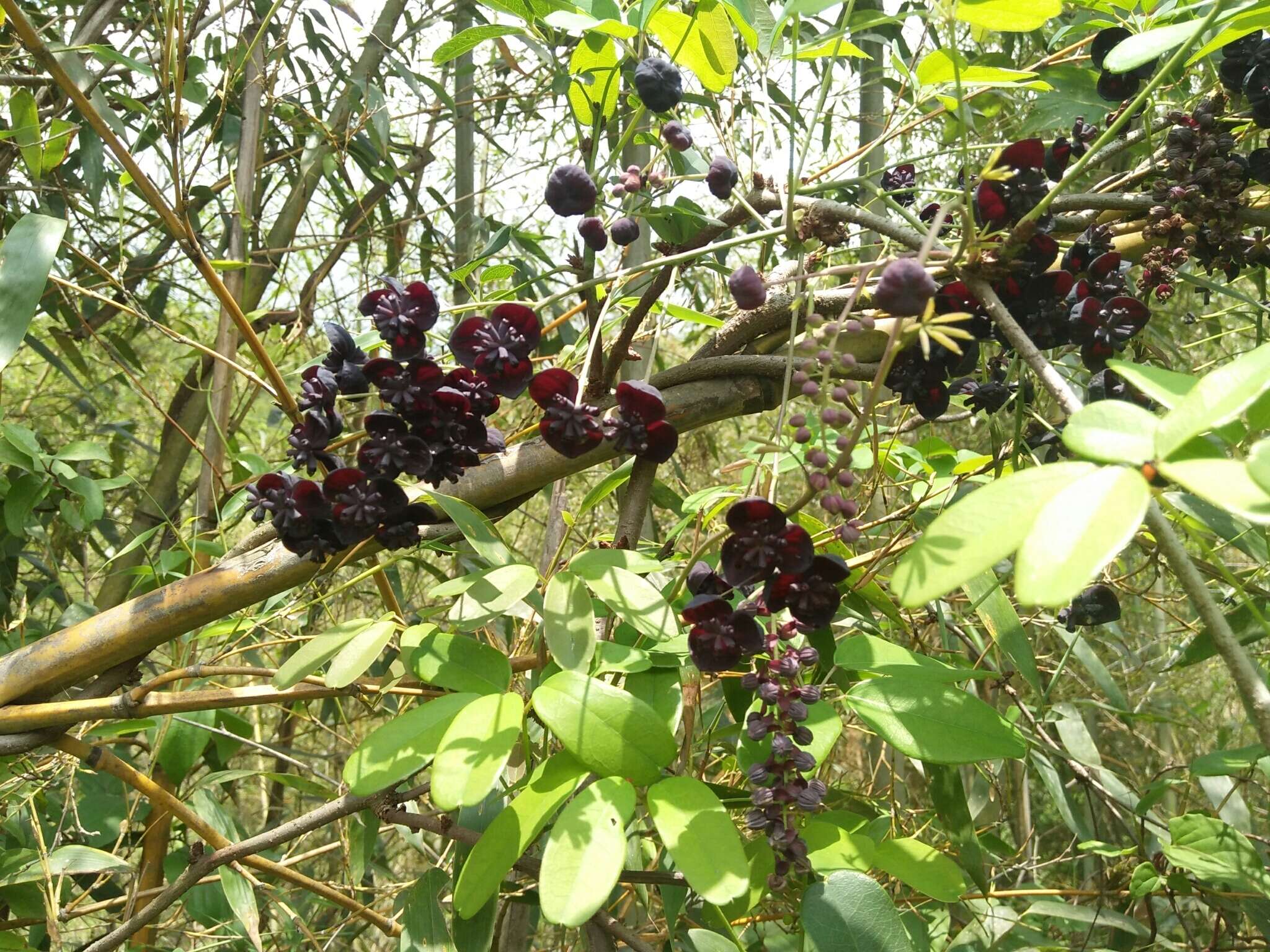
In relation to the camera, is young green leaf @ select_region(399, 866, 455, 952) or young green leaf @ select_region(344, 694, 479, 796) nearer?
young green leaf @ select_region(344, 694, 479, 796)

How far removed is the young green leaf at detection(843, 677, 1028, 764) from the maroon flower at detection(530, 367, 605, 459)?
0.20 metres

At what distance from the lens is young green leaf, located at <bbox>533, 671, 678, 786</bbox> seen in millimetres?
467

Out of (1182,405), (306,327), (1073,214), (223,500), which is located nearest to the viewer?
(1182,405)

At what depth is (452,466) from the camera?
52 cm

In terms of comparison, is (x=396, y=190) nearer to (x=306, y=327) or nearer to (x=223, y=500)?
(x=306, y=327)

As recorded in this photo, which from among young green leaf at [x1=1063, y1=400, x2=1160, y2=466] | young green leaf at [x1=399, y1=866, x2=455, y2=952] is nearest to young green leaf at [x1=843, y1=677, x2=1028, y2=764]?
young green leaf at [x1=1063, y1=400, x2=1160, y2=466]

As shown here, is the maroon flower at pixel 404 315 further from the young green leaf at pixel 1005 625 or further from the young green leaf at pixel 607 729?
the young green leaf at pixel 1005 625

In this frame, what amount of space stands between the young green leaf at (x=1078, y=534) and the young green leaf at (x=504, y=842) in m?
0.28

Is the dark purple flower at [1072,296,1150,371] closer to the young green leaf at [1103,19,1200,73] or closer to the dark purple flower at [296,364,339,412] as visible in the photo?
the young green leaf at [1103,19,1200,73]

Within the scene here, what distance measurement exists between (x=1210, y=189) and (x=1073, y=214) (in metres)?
0.08

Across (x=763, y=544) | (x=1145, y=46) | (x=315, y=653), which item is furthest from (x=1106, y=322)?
(x=315, y=653)

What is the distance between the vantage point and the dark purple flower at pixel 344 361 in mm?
555

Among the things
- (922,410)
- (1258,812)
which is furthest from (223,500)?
(1258,812)

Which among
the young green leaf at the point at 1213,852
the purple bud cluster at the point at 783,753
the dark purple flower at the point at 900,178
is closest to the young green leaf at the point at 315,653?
the purple bud cluster at the point at 783,753
